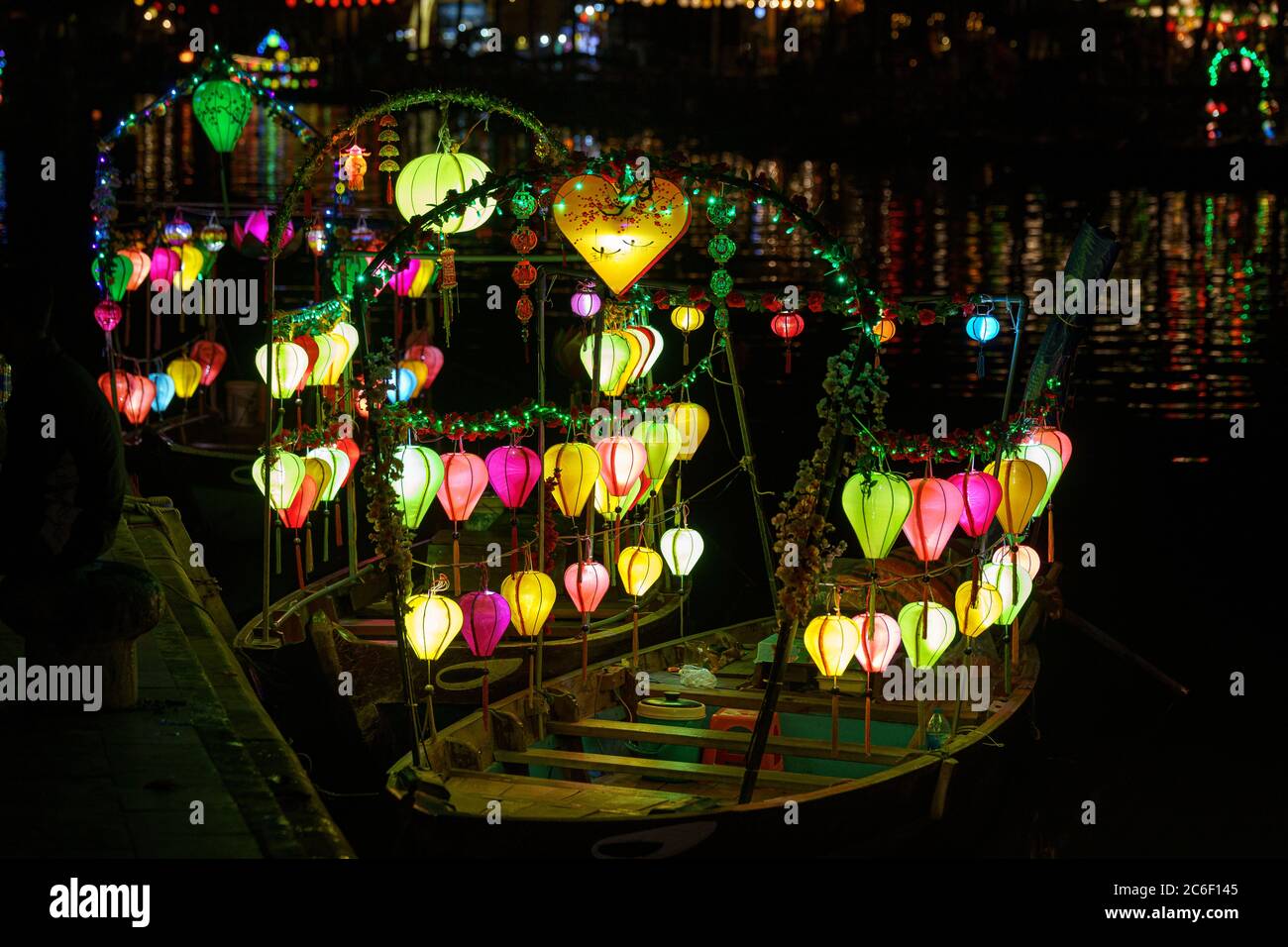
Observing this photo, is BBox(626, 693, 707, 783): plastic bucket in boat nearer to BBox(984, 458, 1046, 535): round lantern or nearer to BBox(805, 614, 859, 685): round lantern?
BBox(805, 614, 859, 685): round lantern

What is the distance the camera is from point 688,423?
10664 mm

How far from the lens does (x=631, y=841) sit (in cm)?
743

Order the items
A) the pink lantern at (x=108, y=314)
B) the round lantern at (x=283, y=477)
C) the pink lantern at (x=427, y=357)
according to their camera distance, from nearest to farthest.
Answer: the round lantern at (x=283, y=477)
the pink lantern at (x=108, y=314)
the pink lantern at (x=427, y=357)

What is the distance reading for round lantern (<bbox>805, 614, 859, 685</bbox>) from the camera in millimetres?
8664

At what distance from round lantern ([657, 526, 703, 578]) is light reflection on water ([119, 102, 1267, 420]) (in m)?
3.50

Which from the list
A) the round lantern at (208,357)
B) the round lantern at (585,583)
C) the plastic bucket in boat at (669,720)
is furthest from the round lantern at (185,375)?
the plastic bucket in boat at (669,720)

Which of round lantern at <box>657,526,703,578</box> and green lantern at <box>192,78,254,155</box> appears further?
green lantern at <box>192,78,254,155</box>

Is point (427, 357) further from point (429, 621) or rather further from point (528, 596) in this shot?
point (429, 621)

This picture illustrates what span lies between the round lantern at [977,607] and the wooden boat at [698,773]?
0.43 metres

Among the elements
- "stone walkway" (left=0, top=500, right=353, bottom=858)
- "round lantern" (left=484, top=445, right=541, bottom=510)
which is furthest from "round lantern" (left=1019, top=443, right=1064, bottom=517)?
"stone walkway" (left=0, top=500, right=353, bottom=858)

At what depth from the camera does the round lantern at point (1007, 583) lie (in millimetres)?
9117

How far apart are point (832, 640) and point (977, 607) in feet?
2.84

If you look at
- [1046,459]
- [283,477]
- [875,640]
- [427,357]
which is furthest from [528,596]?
[427,357]

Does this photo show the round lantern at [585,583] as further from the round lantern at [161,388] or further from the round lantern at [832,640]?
the round lantern at [161,388]
